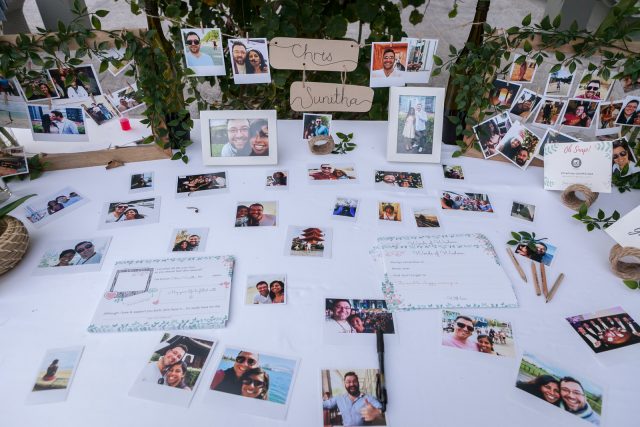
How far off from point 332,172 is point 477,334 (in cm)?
62

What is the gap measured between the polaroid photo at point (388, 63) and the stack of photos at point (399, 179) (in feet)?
0.93

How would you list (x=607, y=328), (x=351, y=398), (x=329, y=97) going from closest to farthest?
(x=351, y=398) → (x=607, y=328) → (x=329, y=97)

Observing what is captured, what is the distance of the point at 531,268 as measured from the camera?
940 mm

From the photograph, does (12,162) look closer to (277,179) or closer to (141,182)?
(141,182)

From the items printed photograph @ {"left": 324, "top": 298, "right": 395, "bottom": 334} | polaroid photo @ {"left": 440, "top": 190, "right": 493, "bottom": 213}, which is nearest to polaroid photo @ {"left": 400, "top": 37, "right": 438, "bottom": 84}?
polaroid photo @ {"left": 440, "top": 190, "right": 493, "bottom": 213}

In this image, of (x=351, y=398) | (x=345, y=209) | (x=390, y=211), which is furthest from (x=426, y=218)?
(x=351, y=398)

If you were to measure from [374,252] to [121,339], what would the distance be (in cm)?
57

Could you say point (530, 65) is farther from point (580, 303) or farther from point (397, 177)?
point (580, 303)

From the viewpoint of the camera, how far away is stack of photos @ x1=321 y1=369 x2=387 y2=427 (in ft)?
2.24

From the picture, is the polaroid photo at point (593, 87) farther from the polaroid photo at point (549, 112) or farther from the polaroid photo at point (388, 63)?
the polaroid photo at point (388, 63)

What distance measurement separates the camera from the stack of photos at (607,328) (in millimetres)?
795

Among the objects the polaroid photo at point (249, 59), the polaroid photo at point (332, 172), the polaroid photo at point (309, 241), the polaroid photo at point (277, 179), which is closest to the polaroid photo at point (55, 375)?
the polaroid photo at point (309, 241)

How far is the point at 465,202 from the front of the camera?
1.13 meters

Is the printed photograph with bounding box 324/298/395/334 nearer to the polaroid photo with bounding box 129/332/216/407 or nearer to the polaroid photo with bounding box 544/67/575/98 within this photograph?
the polaroid photo with bounding box 129/332/216/407
